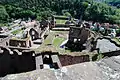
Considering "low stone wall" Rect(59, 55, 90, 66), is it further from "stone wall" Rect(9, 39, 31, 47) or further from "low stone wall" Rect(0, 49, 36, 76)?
"stone wall" Rect(9, 39, 31, 47)

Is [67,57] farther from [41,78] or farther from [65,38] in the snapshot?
[65,38]

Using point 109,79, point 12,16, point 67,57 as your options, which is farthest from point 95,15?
point 109,79

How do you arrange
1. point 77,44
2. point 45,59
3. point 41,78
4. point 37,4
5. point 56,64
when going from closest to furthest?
point 41,78, point 56,64, point 45,59, point 77,44, point 37,4

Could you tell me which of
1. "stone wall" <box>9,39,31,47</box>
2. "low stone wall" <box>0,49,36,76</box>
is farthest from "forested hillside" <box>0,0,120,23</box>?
"low stone wall" <box>0,49,36,76</box>

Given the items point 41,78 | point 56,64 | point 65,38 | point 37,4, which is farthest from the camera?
point 37,4

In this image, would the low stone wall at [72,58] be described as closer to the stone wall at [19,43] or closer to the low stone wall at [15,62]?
the low stone wall at [15,62]
